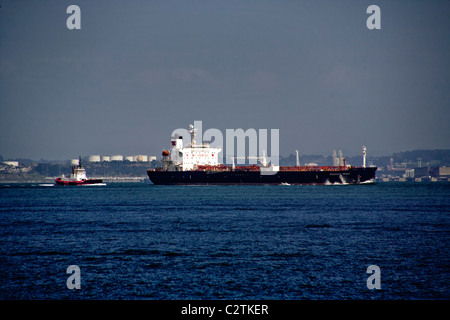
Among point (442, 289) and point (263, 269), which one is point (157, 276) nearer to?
point (263, 269)

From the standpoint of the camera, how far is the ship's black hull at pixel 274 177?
103 metres

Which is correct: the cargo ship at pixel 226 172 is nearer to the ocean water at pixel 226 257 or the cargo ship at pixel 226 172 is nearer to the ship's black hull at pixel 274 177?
the ship's black hull at pixel 274 177

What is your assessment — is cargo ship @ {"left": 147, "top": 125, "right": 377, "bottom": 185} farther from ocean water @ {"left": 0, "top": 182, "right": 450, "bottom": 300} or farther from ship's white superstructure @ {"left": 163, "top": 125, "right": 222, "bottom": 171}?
ocean water @ {"left": 0, "top": 182, "right": 450, "bottom": 300}

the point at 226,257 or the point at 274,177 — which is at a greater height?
the point at 274,177

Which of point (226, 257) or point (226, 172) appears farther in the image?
point (226, 172)

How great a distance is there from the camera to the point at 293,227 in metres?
36.5

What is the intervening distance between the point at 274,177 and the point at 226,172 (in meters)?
10.4

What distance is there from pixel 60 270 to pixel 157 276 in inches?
182

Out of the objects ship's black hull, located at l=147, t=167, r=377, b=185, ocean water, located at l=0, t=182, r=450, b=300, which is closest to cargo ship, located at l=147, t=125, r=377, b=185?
ship's black hull, located at l=147, t=167, r=377, b=185

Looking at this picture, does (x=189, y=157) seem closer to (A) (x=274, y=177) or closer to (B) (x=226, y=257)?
(A) (x=274, y=177)

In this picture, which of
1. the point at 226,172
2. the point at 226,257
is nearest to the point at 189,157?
the point at 226,172

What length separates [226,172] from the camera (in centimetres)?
10625
